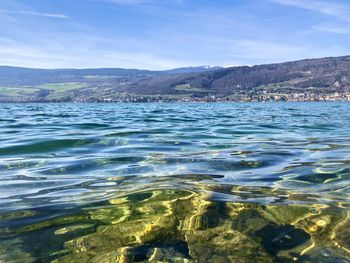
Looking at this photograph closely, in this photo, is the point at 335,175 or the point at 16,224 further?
the point at 335,175

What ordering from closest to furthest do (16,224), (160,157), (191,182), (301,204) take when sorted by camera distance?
(16,224) → (301,204) → (191,182) → (160,157)

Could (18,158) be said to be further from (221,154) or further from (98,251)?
(98,251)

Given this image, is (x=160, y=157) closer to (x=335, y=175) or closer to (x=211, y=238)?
(x=335, y=175)

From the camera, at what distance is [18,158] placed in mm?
9695

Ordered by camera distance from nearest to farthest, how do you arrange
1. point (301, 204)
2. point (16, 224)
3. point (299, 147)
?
point (16, 224) < point (301, 204) < point (299, 147)

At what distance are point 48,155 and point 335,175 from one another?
264 inches

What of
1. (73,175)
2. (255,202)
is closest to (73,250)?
(255,202)

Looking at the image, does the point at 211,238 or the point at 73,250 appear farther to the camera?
the point at 211,238

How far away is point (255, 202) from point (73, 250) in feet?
7.97

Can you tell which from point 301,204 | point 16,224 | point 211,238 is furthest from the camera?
point 301,204

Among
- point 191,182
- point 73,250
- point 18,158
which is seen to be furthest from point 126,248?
point 18,158

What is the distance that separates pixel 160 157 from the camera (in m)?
9.66

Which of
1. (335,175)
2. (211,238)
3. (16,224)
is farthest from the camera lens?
(335,175)

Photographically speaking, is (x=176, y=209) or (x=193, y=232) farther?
(x=176, y=209)
